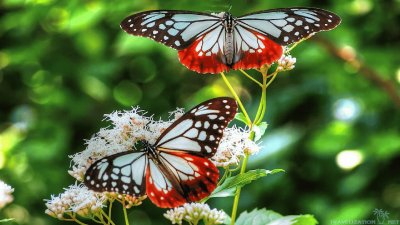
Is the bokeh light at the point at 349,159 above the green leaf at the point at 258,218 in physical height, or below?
above

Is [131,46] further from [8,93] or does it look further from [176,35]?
[8,93]

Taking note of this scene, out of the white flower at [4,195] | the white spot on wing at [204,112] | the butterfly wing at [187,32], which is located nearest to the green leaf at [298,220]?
the white spot on wing at [204,112]

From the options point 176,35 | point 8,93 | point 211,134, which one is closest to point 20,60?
point 8,93

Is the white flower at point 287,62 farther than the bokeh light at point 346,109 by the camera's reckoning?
No

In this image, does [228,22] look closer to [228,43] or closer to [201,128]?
[228,43]

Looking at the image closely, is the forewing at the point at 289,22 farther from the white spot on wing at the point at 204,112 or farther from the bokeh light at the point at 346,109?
the bokeh light at the point at 346,109

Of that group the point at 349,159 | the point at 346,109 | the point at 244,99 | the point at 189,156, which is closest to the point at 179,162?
the point at 189,156
